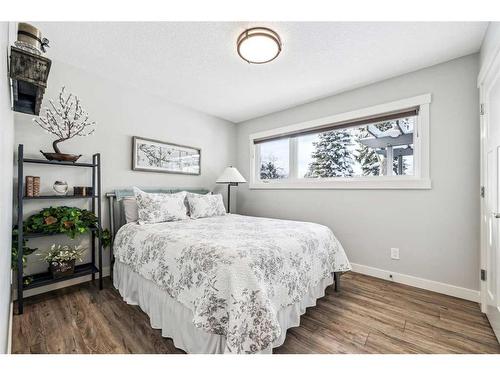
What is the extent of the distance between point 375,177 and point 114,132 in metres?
3.22

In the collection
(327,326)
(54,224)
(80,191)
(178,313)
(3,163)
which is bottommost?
Result: (327,326)

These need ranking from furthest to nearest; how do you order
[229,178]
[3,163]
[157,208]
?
[229,178] → [157,208] → [3,163]

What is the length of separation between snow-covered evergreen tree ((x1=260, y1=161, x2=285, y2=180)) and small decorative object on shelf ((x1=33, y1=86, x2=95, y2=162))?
253 cm

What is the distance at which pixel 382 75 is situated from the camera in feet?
8.53

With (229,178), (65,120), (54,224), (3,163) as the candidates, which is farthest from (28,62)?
(229,178)

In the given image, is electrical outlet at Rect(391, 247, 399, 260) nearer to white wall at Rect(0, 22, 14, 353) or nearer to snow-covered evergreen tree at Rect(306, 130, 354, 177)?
snow-covered evergreen tree at Rect(306, 130, 354, 177)

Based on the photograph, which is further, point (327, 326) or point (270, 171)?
point (270, 171)

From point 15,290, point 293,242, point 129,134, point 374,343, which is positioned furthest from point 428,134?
point 15,290

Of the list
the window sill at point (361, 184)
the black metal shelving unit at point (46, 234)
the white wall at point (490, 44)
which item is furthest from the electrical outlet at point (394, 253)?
the black metal shelving unit at point (46, 234)

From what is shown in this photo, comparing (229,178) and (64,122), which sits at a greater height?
(64,122)

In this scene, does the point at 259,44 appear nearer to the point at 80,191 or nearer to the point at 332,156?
the point at 332,156

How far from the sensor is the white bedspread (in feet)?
4.09

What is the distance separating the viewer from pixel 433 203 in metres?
2.38
